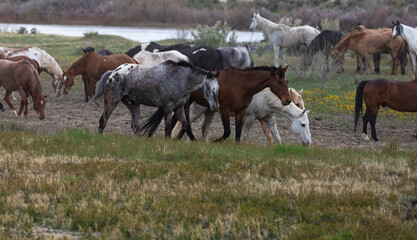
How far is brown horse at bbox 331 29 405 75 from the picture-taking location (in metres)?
25.6

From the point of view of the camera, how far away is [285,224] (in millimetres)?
7066

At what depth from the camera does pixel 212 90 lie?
12156mm

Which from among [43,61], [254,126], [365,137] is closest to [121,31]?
[43,61]

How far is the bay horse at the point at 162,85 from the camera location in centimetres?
1236

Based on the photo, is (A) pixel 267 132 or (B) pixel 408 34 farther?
(B) pixel 408 34

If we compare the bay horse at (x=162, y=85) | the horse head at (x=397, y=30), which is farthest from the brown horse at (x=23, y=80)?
the horse head at (x=397, y=30)

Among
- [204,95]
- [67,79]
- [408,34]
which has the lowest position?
[67,79]

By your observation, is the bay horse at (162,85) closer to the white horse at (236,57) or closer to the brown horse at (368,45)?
the white horse at (236,57)

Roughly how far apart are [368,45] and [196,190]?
18876mm

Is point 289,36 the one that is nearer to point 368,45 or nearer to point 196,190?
point 368,45

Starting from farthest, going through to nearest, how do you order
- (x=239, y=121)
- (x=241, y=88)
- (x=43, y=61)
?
(x=43, y=61) → (x=239, y=121) → (x=241, y=88)

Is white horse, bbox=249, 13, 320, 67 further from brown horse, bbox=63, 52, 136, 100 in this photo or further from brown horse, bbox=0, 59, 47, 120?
brown horse, bbox=0, 59, 47, 120

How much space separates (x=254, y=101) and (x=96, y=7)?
1879 inches

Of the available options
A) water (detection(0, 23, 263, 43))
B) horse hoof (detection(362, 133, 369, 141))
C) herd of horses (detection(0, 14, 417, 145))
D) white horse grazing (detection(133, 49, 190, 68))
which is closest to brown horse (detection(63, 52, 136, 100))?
white horse grazing (detection(133, 49, 190, 68))
